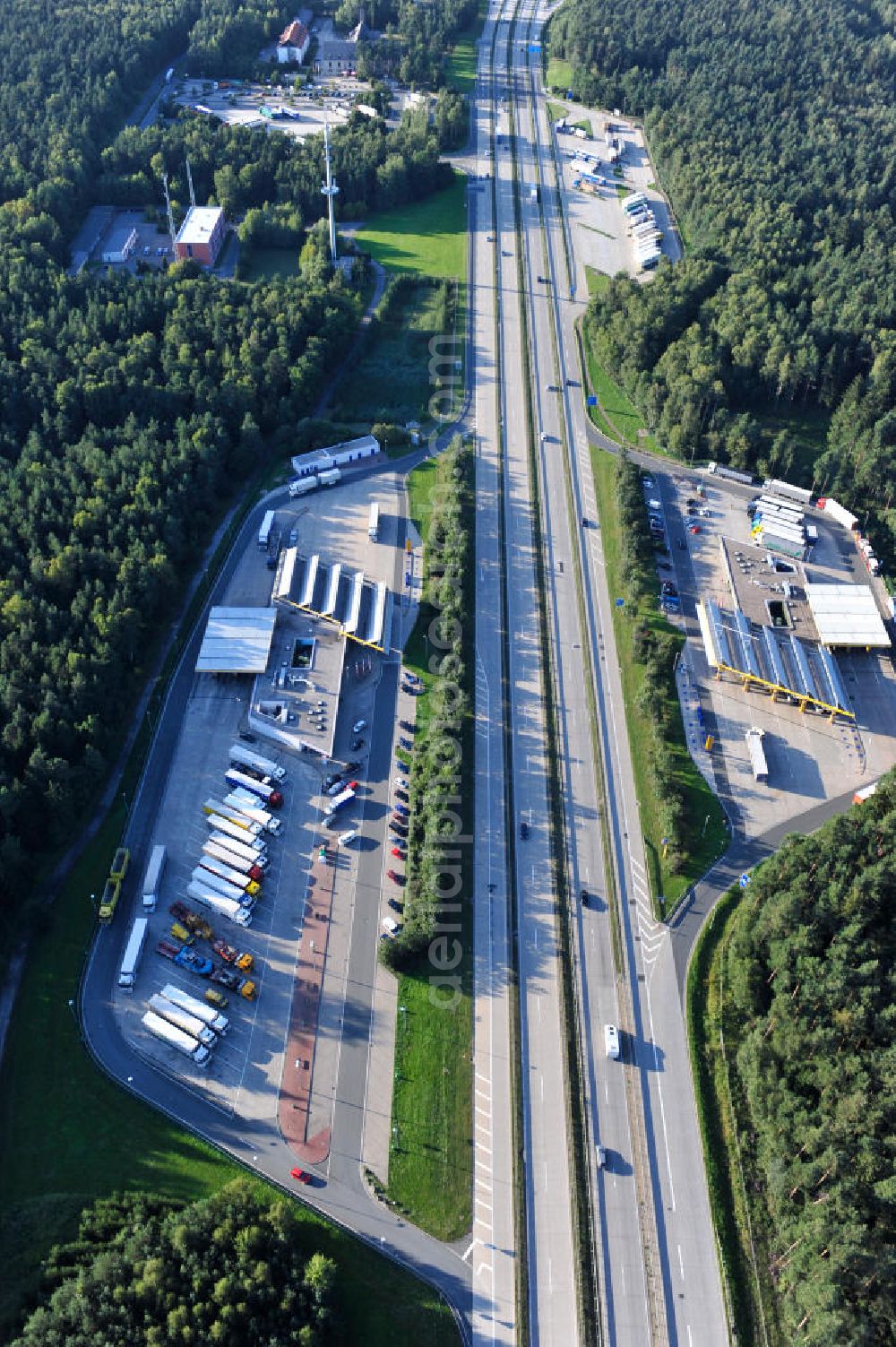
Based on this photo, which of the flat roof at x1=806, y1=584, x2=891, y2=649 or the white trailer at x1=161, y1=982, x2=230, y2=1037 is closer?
the white trailer at x1=161, y1=982, x2=230, y2=1037

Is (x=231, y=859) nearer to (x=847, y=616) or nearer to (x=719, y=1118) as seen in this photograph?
(x=719, y=1118)

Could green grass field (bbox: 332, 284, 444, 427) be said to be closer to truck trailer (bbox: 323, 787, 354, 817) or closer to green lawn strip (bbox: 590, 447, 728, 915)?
green lawn strip (bbox: 590, 447, 728, 915)

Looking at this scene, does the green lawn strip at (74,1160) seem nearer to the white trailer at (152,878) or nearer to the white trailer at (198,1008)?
the white trailer at (152,878)

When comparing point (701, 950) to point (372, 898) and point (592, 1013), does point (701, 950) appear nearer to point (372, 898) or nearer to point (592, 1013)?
point (592, 1013)

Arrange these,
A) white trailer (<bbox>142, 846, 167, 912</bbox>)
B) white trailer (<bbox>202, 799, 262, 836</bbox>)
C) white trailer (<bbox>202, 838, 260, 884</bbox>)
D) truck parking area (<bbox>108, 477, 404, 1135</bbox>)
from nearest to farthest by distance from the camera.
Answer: truck parking area (<bbox>108, 477, 404, 1135</bbox>) < white trailer (<bbox>142, 846, 167, 912</bbox>) < white trailer (<bbox>202, 838, 260, 884</bbox>) < white trailer (<bbox>202, 799, 262, 836</bbox>)

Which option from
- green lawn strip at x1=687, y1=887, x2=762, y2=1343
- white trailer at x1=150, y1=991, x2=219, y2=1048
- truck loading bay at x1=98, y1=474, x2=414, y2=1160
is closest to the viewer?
green lawn strip at x1=687, y1=887, x2=762, y2=1343

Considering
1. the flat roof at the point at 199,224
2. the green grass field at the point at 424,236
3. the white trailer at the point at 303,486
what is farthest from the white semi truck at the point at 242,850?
the green grass field at the point at 424,236

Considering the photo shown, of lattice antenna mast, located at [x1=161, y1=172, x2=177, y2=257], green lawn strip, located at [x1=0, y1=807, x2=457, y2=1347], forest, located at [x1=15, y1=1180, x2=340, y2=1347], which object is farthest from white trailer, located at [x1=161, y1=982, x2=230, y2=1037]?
lattice antenna mast, located at [x1=161, y1=172, x2=177, y2=257]
